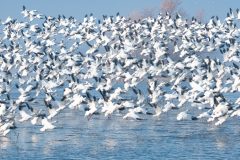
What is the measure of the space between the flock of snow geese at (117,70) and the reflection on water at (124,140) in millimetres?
549

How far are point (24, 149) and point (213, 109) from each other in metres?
9.30

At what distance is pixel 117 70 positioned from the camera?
46062 mm

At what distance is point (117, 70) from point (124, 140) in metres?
15.1

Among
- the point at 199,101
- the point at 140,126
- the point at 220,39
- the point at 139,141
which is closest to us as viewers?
the point at 139,141

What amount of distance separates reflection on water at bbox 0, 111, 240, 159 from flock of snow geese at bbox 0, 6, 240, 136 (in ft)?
1.80

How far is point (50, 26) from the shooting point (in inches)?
2133

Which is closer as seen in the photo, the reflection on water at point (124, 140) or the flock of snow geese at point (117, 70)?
the reflection on water at point (124, 140)

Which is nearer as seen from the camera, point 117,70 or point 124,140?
point 124,140

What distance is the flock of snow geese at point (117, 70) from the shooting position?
120 feet

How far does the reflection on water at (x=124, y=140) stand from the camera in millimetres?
28484

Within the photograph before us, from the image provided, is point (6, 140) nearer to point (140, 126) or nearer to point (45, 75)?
point (140, 126)

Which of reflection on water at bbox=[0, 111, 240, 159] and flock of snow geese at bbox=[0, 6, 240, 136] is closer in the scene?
reflection on water at bbox=[0, 111, 240, 159]

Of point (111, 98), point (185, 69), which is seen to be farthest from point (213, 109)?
point (185, 69)

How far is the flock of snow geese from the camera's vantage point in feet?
120
